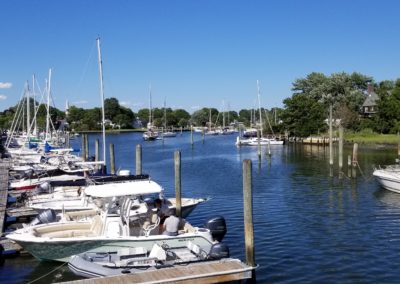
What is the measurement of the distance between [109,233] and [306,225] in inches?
451

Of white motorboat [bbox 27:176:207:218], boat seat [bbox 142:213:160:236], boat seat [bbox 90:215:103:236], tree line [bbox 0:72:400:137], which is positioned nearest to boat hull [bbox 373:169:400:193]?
white motorboat [bbox 27:176:207:218]

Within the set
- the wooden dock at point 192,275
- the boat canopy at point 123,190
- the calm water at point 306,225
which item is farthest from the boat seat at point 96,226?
the wooden dock at point 192,275

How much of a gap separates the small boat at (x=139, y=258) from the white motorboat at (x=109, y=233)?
0.97 feet

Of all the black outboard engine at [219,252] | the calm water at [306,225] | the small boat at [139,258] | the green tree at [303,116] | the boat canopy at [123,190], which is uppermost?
the green tree at [303,116]

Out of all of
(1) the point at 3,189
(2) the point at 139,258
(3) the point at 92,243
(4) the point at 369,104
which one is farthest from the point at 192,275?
(4) the point at 369,104

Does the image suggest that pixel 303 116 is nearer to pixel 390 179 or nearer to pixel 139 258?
pixel 390 179

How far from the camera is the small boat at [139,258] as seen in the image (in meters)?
16.2

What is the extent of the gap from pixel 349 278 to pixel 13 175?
28.9m

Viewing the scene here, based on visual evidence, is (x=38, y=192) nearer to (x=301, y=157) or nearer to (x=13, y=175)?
(x=13, y=175)

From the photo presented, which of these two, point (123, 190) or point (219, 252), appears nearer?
point (219, 252)

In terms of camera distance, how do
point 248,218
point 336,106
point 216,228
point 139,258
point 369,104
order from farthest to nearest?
point 336,106 → point 369,104 → point 216,228 → point 139,258 → point 248,218

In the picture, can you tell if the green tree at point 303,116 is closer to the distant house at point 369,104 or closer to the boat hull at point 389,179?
the distant house at point 369,104

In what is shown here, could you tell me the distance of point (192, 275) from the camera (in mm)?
14797

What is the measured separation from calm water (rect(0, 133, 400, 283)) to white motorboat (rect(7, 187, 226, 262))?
1071 millimetres
